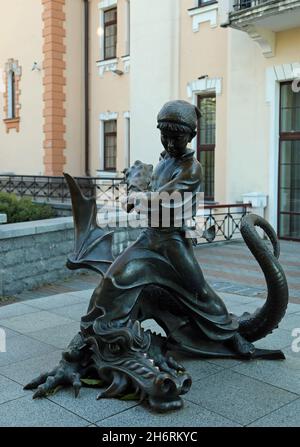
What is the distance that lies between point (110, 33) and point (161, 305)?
16522mm

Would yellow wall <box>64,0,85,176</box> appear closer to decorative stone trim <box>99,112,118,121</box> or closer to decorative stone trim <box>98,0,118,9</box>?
decorative stone trim <box>98,0,118,9</box>

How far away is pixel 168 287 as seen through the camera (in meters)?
3.94

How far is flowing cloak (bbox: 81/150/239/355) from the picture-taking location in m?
3.77

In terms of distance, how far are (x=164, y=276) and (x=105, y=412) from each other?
3.28 ft

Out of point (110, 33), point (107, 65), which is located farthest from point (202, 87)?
point (110, 33)

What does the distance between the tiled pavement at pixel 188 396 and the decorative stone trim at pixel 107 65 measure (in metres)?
14.5

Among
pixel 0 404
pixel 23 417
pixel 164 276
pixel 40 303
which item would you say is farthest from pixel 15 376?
pixel 40 303

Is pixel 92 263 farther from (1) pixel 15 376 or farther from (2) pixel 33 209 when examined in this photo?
(2) pixel 33 209

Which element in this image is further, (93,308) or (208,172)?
(208,172)

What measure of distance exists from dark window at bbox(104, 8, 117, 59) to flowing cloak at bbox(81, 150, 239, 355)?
15570 mm

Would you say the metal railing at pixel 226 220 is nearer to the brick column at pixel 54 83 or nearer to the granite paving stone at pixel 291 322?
the granite paving stone at pixel 291 322

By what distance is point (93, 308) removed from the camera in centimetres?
384
